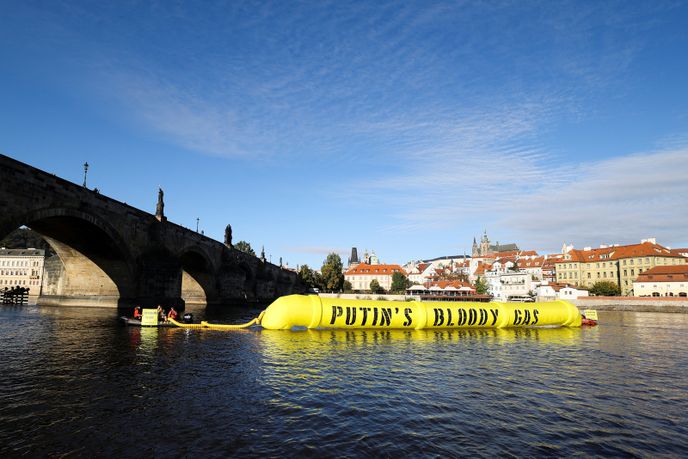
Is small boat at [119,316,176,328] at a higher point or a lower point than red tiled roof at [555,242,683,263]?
lower

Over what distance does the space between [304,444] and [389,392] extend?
5181 millimetres

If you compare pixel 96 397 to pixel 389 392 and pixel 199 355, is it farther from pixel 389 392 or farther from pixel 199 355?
pixel 389 392

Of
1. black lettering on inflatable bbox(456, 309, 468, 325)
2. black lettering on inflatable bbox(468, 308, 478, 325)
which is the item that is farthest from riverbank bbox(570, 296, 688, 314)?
black lettering on inflatable bbox(456, 309, 468, 325)

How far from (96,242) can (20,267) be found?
94.0 m

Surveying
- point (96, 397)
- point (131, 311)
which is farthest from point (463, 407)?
point (131, 311)

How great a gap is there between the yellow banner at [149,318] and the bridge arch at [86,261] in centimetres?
1032

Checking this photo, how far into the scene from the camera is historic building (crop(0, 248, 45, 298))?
345ft

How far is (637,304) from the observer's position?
77.1 m

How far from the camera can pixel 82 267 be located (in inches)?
1608

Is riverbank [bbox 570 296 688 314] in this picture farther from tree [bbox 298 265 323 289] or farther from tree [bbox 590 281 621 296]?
tree [bbox 298 265 323 289]

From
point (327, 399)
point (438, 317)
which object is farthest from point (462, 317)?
point (327, 399)

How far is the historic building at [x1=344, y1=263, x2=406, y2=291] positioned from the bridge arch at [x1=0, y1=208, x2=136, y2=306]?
4841 inches

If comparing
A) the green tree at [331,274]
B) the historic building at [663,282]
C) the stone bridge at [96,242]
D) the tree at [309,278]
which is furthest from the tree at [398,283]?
the stone bridge at [96,242]

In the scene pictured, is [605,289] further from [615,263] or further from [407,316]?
[407,316]
